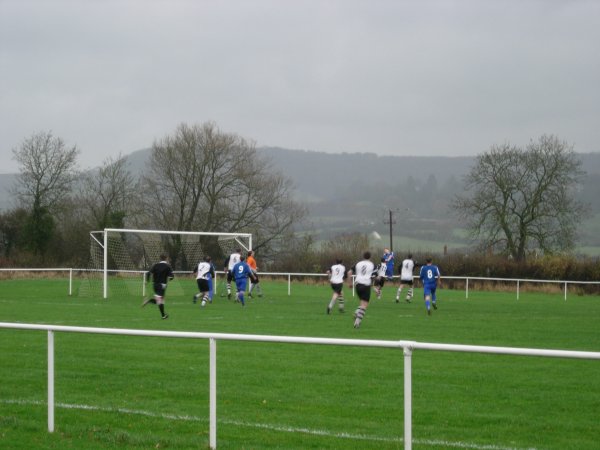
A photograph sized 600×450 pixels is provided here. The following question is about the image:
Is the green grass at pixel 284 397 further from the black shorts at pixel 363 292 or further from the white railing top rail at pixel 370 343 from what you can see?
the black shorts at pixel 363 292

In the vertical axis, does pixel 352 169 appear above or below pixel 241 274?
above

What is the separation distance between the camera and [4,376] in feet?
33.0

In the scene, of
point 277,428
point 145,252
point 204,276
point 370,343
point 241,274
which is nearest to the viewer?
point 370,343

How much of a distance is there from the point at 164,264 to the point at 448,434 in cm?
1862

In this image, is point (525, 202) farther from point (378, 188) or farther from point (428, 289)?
point (378, 188)

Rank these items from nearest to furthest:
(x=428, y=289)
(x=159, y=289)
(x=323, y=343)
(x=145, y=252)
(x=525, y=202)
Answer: (x=323, y=343), (x=159, y=289), (x=428, y=289), (x=145, y=252), (x=525, y=202)

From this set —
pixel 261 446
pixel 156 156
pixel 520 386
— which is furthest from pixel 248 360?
pixel 156 156

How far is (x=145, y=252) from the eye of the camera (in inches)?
1900

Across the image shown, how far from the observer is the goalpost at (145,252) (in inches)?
1599

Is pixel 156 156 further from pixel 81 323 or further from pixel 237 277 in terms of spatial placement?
pixel 81 323

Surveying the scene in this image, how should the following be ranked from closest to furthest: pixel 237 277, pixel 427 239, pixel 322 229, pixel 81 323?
pixel 81 323 < pixel 237 277 < pixel 427 239 < pixel 322 229

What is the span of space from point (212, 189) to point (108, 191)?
9.54m

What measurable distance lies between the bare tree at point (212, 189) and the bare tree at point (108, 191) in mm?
1760

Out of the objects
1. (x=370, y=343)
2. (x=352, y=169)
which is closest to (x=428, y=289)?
(x=370, y=343)
